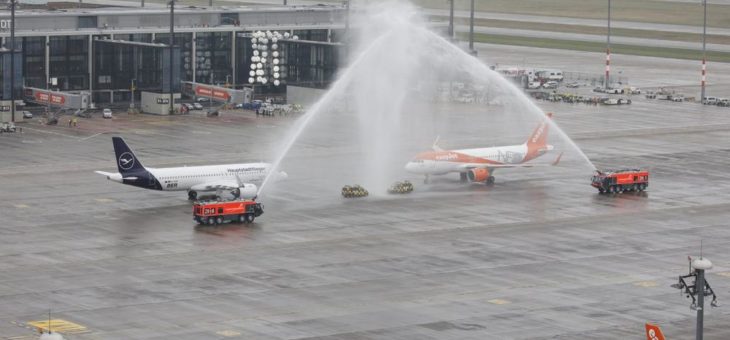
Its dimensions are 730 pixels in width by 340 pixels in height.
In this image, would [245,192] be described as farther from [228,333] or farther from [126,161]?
[228,333]

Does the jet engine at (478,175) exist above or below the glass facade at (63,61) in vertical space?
below

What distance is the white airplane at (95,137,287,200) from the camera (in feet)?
416

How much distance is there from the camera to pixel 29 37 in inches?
7682

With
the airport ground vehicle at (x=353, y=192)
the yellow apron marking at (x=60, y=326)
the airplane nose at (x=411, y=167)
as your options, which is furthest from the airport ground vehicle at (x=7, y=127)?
the yellow apron marking at (x=60, y=326)

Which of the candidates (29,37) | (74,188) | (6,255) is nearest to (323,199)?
(74,188)

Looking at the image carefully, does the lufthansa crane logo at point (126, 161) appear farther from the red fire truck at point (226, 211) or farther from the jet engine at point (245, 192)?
the red fire truck at point (226, 211)

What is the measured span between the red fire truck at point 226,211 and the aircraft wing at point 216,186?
9.75 m

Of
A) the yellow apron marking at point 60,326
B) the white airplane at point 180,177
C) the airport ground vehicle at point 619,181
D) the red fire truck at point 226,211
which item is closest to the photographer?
the yellow apron marking at point 60,326

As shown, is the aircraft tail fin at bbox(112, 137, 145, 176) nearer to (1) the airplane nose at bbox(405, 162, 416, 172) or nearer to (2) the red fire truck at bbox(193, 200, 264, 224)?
(2) the red fire truck at bbox(193, 200, 264, 224)

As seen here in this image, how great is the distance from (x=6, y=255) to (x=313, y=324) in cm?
2723

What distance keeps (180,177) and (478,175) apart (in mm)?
27030

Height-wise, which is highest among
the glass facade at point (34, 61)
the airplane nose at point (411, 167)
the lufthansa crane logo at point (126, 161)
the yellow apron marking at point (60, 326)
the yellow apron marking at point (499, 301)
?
the glass facade at point (34, 61)

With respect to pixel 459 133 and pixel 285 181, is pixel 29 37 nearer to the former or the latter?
pixel 459 133

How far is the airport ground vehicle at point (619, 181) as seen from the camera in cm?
13388
